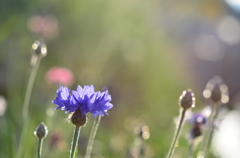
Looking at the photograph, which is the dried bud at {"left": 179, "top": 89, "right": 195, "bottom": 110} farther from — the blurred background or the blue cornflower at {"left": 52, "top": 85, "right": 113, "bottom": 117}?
the blurred background

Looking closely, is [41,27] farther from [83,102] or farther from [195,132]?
[83,102]

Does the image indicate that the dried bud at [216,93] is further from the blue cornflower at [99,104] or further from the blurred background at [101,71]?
the blurred background at [101,71]

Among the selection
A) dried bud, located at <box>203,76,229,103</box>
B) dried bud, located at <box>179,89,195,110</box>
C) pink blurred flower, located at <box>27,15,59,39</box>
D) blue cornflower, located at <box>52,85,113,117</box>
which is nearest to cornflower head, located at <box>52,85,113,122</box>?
blue cornflower, located at <box>52,85,113,117</box>

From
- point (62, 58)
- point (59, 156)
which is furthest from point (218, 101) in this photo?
point (62, 58)

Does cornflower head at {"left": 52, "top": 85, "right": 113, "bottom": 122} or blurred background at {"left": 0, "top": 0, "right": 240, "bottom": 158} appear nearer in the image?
cornflower head at {"left": 52, "top": 85, "right": 113, "bottom": 122}

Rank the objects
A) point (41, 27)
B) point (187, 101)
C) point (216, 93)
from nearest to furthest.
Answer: point (187, 101), point (216, 93), point (41, 27)

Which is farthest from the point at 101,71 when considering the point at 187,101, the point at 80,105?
the point at 80,105
